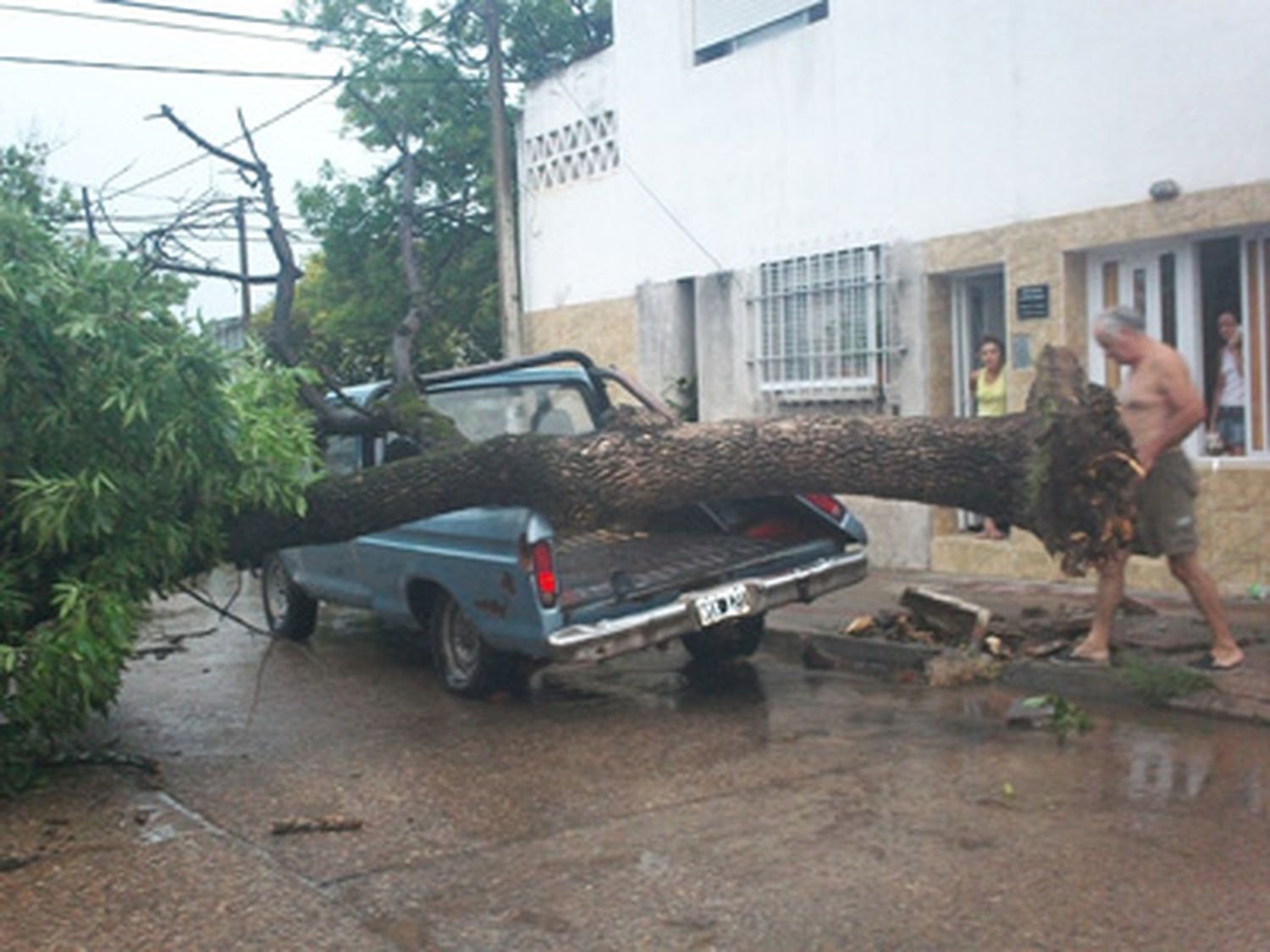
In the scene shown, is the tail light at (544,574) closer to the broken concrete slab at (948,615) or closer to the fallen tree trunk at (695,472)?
the fallen tree trunk at (695,472)

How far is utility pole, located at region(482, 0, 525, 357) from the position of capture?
1620 cm

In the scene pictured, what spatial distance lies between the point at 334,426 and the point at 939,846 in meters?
4.49

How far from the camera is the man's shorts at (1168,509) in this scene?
25.3 feet

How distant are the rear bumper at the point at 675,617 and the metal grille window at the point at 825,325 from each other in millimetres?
4751

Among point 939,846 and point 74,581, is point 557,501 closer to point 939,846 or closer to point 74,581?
point 74,581

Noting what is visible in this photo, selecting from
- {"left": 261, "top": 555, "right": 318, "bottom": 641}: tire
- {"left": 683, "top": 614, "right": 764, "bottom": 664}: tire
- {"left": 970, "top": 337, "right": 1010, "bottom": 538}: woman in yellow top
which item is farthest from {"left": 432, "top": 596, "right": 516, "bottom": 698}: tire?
{"left": 970, "top": 337, "right": 1010, "bottom": 538}: woman in yellow top

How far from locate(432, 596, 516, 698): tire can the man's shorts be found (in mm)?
3421

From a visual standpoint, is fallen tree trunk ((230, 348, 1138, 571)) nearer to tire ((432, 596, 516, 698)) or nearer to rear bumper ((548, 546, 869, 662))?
rear bumper ((548, 546, 869, 662))

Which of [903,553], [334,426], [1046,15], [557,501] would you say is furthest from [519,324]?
[557,501]

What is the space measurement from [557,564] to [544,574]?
280 mm

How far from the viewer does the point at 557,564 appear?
304 inches

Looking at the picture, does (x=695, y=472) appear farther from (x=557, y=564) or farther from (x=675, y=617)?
(x=557, y=564)

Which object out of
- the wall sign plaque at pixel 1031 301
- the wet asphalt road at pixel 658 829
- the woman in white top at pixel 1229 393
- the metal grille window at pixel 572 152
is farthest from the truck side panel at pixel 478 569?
the metal grille window at pixel 572 152

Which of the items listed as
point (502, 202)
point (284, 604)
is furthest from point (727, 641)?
point (502, 202)
